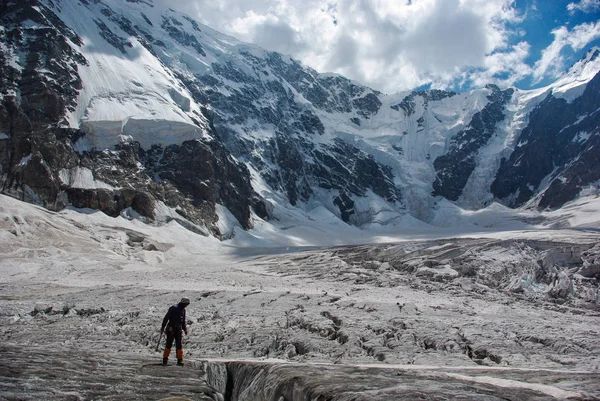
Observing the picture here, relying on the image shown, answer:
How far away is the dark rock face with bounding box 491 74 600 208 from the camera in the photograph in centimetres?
13938

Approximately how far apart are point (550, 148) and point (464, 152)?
28338 millimetres

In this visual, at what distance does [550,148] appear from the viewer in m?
152

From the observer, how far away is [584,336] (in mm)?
16141

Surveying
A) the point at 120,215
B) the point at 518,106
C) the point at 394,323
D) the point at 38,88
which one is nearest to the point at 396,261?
the point at 394,323

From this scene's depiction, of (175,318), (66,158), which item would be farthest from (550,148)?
(175,318)

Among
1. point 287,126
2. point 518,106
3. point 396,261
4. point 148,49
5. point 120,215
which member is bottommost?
point 396,261

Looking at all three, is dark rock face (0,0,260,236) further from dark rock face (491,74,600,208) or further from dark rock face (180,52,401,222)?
dark rock face (491,74,600,208)

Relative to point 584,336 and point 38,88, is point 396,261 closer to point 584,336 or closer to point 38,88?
point 584,336

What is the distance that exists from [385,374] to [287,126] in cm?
14870

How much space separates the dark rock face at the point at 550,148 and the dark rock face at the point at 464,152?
11.5 meters

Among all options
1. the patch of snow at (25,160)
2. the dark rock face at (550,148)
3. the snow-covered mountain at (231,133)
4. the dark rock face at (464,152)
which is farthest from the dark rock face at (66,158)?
the dark rock face at (550,148)

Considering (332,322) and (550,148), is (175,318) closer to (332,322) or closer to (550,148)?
(332,322)

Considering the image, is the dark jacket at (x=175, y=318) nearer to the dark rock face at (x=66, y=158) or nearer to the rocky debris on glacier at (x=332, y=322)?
the rocky debris on glacier at (x=332, y=322)

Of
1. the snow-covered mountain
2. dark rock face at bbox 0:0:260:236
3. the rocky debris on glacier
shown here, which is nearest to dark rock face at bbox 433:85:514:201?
the snow-covered mountain
